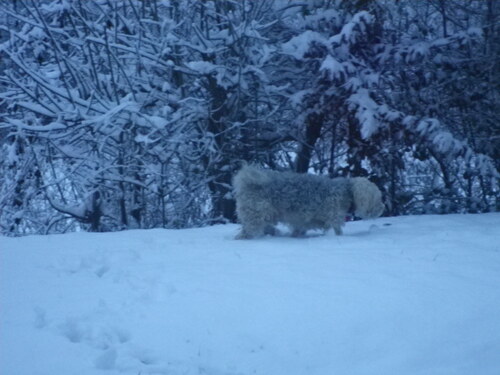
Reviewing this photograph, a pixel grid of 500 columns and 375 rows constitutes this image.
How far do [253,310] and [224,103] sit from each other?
6.27 metres

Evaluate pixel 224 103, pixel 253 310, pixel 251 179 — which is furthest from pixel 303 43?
pixel 253 310

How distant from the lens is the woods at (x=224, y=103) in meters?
8.56

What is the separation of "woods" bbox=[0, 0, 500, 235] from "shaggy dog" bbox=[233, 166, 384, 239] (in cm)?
203

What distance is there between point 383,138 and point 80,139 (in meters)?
5.22

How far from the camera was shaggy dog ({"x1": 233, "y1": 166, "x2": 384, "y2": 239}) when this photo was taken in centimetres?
611

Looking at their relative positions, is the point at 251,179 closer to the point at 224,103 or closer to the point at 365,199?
the point at 365,199

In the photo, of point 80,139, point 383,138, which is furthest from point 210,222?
point 383,138

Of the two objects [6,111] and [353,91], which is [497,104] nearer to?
[353,91]

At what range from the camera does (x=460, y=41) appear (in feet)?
28.0

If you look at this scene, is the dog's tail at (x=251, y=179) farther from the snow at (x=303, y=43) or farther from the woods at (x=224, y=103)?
the snow at (x=303, y=43)

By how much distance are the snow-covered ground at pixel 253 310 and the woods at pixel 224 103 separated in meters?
3.69

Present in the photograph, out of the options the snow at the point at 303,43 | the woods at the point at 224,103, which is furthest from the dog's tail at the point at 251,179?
the snow at the point at 303,43

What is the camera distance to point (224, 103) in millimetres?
9500

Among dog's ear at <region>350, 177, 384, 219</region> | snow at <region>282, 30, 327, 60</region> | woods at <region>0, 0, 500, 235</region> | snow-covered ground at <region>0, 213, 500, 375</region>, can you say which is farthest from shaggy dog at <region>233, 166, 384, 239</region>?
snow at <region>282, 30, 327, 60</region>
